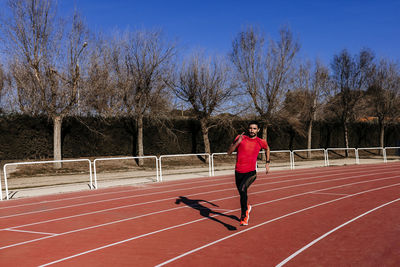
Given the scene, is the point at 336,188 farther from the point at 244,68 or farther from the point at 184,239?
the point at 244,68

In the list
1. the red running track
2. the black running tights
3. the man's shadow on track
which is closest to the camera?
the red running track

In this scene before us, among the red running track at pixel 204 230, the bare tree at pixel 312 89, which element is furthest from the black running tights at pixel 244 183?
the bare tree at pixel 312 89

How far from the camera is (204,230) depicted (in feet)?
22.2

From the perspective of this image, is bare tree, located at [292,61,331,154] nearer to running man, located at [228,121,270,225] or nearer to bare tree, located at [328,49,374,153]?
bare tree, located at [328,49,374,153]

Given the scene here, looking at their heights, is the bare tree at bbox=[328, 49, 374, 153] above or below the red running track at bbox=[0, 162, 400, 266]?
above

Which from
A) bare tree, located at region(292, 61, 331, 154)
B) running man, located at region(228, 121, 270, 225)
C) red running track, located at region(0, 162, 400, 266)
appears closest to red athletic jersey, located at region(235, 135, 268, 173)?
running man, located at region(228, 121, 270, 225)

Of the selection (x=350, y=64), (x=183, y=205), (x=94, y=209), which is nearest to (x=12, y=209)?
(x=94, y=209)

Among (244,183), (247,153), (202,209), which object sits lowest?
(202,209)

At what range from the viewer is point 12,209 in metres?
9.95

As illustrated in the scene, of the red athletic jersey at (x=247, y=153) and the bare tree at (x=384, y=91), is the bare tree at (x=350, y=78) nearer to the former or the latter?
the bare tree at (x=384, y=91)

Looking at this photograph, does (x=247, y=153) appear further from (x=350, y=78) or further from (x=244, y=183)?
(x=350, y=78)

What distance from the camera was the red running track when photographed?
5109 millimetres

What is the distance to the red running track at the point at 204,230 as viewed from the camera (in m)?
5.11

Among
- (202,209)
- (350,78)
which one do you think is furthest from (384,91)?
(202,209)
